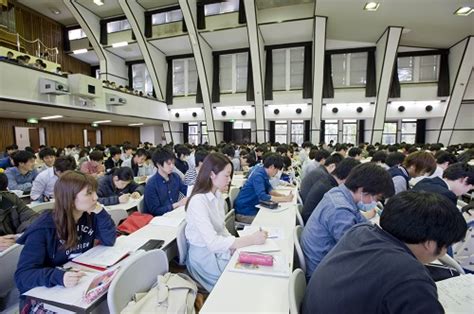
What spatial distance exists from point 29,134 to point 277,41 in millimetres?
13839

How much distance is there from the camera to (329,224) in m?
1.81

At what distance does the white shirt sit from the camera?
2.04 meters

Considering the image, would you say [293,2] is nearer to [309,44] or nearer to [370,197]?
[309,44]

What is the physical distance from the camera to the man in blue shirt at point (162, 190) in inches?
137

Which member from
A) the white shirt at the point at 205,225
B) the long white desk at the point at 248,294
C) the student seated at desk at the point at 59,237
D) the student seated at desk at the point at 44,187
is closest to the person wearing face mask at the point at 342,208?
the long white desk at the point at 248,294

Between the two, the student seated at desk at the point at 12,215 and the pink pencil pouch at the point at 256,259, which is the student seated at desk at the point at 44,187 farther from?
the pink pencil pouch at the point at 256,259

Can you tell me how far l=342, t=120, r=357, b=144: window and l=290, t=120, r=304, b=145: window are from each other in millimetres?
2492

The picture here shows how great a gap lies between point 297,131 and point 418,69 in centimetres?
718

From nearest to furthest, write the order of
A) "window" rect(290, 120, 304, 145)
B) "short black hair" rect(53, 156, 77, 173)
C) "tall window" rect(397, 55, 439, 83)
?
"short black hair" rect(53, 156, 77, 173) → "tall window" rect(397, 55, 439, 83) → "window" rect(290, 120, 304, 145)

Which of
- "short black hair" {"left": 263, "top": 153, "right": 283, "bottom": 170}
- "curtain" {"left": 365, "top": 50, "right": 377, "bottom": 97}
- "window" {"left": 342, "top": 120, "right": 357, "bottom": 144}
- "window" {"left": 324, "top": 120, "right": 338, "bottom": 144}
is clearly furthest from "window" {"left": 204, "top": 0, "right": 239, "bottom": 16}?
"short black hair" {"left": 263, "top": 153, "right": 283, "bottom": 170}

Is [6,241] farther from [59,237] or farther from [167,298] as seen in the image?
[167,298]

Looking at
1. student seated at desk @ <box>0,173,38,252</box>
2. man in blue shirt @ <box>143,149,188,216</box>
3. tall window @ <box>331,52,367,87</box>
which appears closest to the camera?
student seated at desk @ <box>0,173,38,252</box>

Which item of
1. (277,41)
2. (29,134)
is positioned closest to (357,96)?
(277,41)

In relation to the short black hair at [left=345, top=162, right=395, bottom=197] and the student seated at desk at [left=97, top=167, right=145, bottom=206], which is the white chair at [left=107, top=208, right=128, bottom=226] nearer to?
the student seated at desk at [left=97, top=167, right=145, bottom=206]
